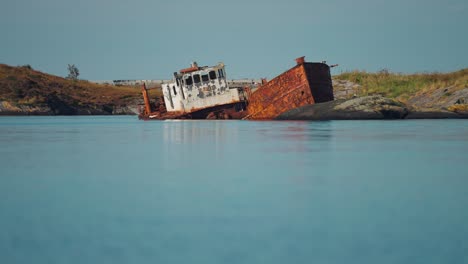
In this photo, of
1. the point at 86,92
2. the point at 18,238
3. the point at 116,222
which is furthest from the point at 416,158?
the point at 86,92

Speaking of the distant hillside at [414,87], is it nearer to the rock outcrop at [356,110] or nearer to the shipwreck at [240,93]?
the rock outcrop at [356,110]

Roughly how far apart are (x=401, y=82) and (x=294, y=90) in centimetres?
1361

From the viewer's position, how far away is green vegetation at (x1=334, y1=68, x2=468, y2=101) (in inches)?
1585

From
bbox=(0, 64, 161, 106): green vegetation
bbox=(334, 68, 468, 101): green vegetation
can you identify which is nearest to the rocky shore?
bbox=(334, 68, 468, 101): green vegetation

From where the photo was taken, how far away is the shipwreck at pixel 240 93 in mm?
34094

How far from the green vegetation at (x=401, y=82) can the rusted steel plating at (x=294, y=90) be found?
7880mm

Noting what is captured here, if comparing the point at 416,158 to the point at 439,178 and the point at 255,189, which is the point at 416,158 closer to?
the point at 439,178

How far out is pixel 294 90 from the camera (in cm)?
3419

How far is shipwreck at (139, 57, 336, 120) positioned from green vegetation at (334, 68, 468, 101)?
303 inches

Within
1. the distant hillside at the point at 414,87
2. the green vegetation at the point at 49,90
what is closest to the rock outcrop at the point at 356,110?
the distant hillside at the point at 414,87

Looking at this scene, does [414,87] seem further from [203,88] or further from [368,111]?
[203,88]

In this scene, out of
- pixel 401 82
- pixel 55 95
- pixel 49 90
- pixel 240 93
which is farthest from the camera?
pixel 49 90

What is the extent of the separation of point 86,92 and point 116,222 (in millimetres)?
79350

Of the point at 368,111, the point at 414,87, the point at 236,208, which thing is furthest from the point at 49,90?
the point at 236,208
